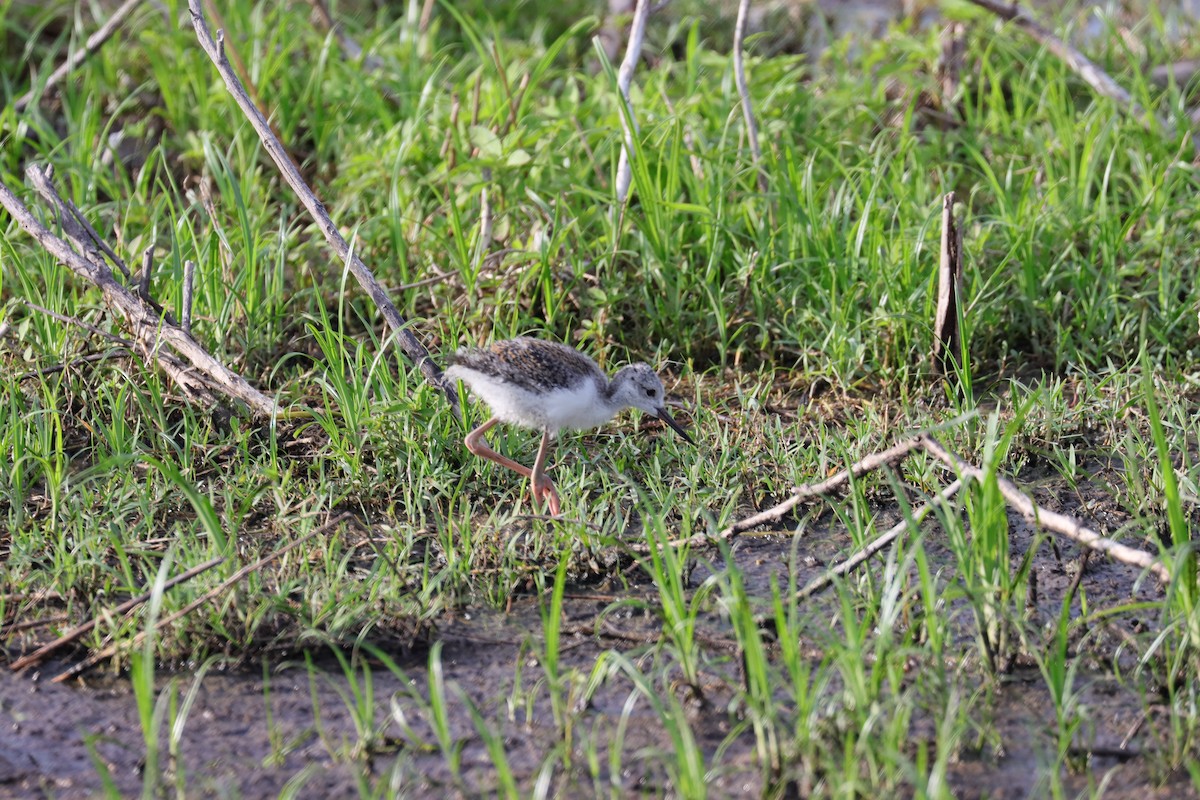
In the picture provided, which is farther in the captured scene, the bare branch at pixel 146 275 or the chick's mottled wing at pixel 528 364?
the bare branch at pixel 146 275

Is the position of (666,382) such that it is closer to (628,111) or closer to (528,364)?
(628,111)

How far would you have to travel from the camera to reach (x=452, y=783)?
9.98 feet

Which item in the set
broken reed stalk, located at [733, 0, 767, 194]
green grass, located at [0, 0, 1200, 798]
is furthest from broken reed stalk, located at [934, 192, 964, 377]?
broken reed stalk, located at [733, 0, 767, 194]

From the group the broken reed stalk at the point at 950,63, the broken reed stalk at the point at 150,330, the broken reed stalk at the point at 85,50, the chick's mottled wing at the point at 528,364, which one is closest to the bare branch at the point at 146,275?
the broken reed stalk at the point at 150,330

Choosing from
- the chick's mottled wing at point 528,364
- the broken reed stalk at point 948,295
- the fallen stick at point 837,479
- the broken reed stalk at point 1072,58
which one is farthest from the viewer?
the broken reed stalk at point 1072,58

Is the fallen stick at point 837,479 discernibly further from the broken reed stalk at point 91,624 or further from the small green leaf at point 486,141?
the small green leaf at point 486,141

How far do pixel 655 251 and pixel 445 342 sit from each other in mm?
924

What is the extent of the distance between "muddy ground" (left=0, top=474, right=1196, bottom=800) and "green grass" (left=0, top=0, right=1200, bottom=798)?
3 cm

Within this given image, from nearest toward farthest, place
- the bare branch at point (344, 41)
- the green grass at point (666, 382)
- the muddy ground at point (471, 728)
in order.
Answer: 1. the muddy ground at point (471, 728)
2. the green grass at point (666, 382)
3. the bare branch at point (344, 41)

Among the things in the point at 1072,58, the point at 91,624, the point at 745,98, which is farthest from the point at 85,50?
the point at 1072,58

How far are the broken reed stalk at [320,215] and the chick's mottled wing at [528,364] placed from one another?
0.37 meters

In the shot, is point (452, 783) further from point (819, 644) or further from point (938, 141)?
point (938, 141)

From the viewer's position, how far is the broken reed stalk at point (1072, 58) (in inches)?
242

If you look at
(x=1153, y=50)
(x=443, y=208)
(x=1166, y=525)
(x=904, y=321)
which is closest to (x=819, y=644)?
(x=1166, y=525)
